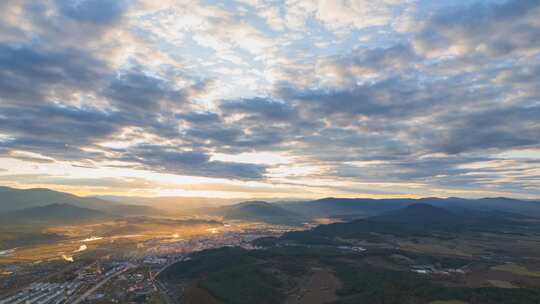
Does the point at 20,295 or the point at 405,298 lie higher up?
the point at 405,298

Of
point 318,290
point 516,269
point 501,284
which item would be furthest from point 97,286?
point 516,269

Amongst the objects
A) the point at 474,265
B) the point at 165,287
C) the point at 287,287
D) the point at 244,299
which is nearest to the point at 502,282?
the point at 474,265

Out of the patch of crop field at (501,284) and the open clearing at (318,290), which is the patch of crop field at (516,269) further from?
the open clearing at (318,290)

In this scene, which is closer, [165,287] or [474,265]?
[165,287]

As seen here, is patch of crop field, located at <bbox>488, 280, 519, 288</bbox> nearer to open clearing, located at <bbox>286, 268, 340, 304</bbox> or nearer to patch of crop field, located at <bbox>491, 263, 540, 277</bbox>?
patch of crop field, located at <bbox>491, 263, 540, 277</bbox>

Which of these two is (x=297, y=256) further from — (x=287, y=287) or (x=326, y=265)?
(x=287, y=287)

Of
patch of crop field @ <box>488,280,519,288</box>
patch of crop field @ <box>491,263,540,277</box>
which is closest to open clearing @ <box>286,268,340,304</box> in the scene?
patch of crop field @ <box>488,280,519,288</box>

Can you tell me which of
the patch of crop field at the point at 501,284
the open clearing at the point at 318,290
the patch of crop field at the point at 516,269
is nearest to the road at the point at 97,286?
the open clearing at the point at 318,290

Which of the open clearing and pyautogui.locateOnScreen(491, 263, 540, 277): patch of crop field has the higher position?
pyautogui.locateOnScreen(491, 263, 540, 277): patch of crop field

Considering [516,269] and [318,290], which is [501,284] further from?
[318,290]
